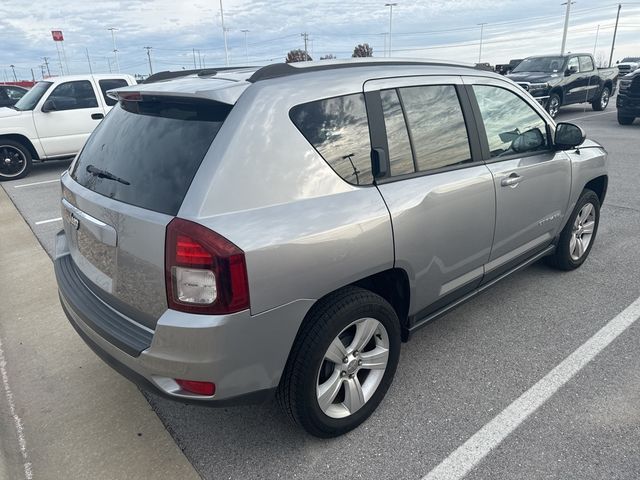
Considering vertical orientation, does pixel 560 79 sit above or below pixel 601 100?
above

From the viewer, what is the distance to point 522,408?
261 centimetres

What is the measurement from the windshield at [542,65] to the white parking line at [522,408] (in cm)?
1332

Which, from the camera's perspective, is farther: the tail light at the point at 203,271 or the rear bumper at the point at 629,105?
the rear bumper at the point at 629,105

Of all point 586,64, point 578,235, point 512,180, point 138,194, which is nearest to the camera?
point 138,194

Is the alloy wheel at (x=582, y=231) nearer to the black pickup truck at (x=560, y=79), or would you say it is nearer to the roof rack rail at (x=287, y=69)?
the roof rack rail at (x=287, y=69)

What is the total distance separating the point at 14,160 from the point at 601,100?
1822cm

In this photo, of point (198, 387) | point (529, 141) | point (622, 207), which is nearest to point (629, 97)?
point (622, 207)

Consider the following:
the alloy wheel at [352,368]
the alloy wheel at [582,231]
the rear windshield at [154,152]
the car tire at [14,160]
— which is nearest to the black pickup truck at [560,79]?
the alloy wheel at [582,231]

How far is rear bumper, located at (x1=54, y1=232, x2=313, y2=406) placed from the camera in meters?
1.87

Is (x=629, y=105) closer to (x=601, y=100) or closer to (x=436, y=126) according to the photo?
(x=601, y=100)

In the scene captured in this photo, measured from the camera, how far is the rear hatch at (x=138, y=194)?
194cm

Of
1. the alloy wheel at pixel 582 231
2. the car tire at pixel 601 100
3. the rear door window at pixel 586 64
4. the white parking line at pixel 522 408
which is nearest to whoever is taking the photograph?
the white parking line at pixel 522 408

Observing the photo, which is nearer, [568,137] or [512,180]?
→ [512,180]

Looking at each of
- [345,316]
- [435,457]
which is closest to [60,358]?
[345,316]
